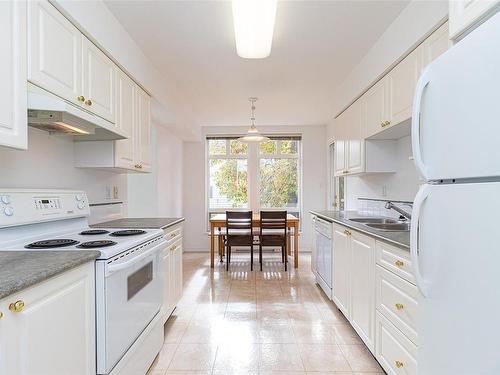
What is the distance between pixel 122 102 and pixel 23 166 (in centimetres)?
89

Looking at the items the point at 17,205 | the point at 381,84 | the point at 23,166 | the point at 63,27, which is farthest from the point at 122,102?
the point at 381,84

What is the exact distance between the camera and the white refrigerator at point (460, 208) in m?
0.78

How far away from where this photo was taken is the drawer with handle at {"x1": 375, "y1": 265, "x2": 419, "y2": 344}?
4.80 ft

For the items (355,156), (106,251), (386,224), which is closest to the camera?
(106,251)

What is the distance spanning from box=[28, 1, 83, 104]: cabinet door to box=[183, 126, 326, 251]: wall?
4019 millimetres

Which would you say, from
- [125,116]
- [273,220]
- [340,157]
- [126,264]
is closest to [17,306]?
[126,264]

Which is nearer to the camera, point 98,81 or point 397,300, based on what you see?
point 397,300

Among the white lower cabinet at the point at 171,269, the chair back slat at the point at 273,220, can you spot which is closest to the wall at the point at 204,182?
the chair back slat at the point at 273,220

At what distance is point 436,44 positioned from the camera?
1782 millimetres

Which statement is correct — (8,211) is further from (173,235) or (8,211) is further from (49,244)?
(173,235)

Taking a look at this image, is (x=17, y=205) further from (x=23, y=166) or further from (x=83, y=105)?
(x=83, y=105)

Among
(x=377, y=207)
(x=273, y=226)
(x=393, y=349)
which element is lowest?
(x=393, y=349)

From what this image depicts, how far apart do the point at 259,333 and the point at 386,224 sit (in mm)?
1428

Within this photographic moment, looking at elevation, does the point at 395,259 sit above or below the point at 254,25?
below
